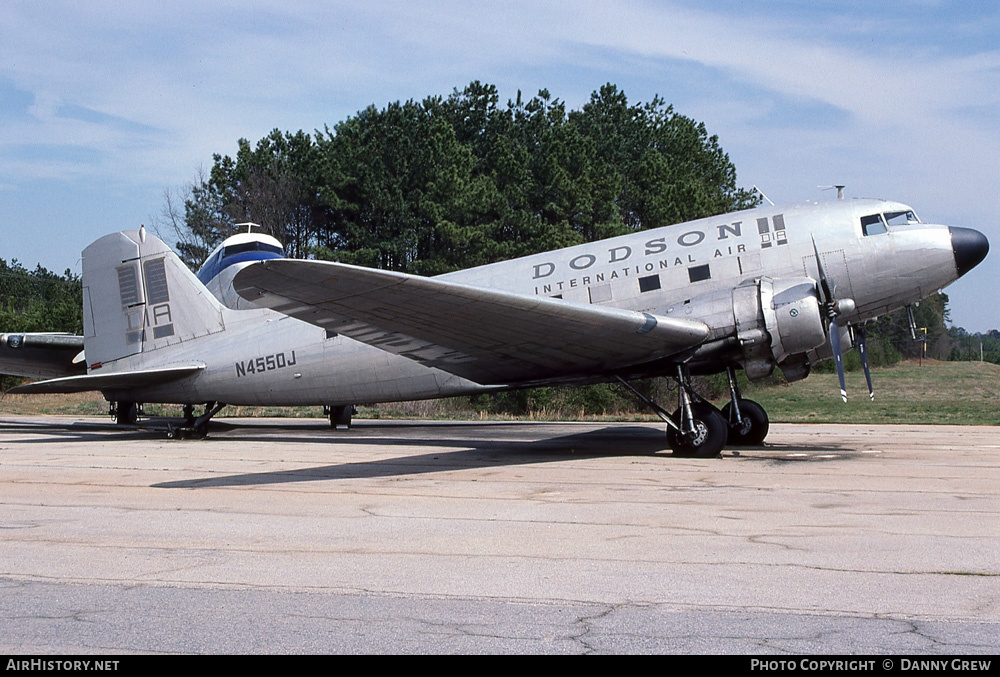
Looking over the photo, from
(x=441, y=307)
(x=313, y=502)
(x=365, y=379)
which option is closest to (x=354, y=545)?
(x=313, y=502)

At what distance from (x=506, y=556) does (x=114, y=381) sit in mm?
13663

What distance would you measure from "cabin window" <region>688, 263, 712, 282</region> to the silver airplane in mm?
17

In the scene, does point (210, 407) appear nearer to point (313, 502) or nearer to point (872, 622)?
point (313, 502)

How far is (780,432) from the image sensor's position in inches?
782

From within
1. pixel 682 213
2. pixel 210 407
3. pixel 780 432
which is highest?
pixel 682 213

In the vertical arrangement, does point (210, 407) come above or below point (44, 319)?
below

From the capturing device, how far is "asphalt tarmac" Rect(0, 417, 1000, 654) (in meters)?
4.59

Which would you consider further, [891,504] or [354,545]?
[891,504]

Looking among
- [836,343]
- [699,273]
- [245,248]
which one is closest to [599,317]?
[699,273]

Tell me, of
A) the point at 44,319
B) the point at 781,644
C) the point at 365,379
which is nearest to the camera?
the point at 781,644

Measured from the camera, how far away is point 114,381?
1781cm

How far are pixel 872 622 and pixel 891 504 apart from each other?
455 centimetres

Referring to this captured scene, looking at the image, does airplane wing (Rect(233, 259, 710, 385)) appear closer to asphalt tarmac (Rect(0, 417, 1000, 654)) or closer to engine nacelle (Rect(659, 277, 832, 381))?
engine nacelle (Rect(659, 277, 832, 381))

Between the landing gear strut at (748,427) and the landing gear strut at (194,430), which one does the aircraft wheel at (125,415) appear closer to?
the landing gear strut at (194,430)
